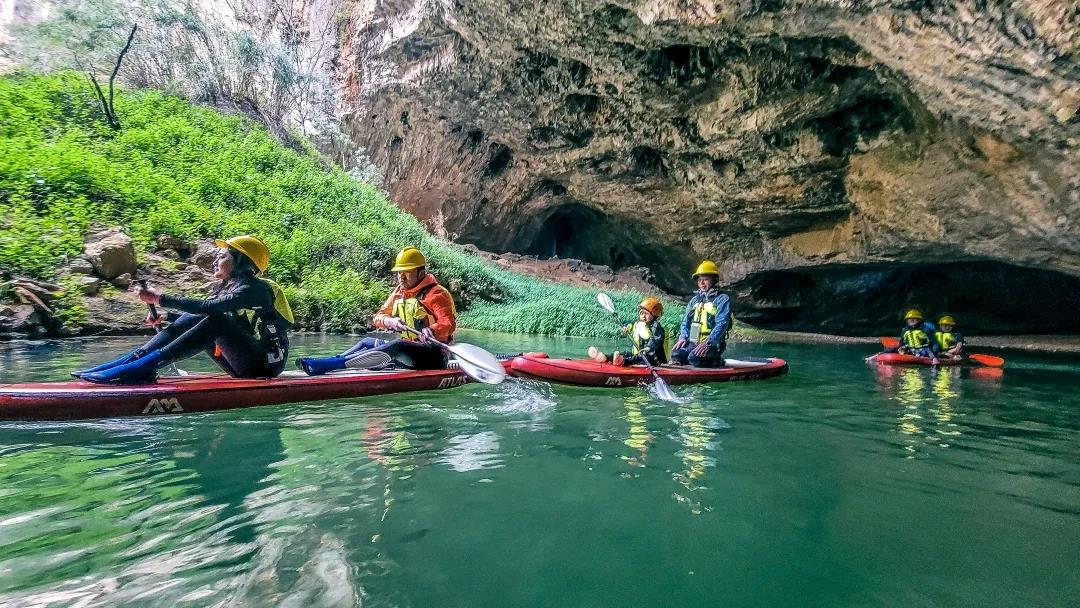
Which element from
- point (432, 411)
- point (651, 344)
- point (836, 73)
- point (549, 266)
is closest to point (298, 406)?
point (432, 411)

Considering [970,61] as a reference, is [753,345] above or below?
below

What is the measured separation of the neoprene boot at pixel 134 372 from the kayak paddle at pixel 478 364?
7.51ft

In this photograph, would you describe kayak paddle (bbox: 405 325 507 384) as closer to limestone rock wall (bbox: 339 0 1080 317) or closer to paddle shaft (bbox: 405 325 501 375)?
paddle shaft (bbox: 405 325 501 375)

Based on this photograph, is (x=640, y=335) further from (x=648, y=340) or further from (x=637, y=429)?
(x=637, y=429)

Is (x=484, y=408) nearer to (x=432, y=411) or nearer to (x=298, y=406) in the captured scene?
(x=432, y=411)

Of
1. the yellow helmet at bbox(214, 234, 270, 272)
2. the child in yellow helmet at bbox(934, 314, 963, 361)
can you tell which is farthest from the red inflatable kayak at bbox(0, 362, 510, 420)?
the child in yellow helmet at bbox(934, 314, 963, 361)

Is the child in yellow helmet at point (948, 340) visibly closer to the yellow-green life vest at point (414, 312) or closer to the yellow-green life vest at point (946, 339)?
Result: the yellow-green life vest at point (946, 339)

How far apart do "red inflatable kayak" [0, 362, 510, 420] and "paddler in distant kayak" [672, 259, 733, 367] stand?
3.23m

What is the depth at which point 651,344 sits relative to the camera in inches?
260

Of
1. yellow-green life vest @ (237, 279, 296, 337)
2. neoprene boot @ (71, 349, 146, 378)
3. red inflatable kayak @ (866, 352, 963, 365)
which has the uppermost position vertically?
yellow-green life vest @ (237, 279, 296, 337)

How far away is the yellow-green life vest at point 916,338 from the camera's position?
9.80 meters

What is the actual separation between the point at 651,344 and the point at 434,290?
252cm

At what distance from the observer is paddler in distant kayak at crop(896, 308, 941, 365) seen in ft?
31.5

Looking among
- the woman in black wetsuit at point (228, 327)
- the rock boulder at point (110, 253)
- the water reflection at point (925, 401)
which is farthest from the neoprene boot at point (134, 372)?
the rock boulder at point (110, 253)
